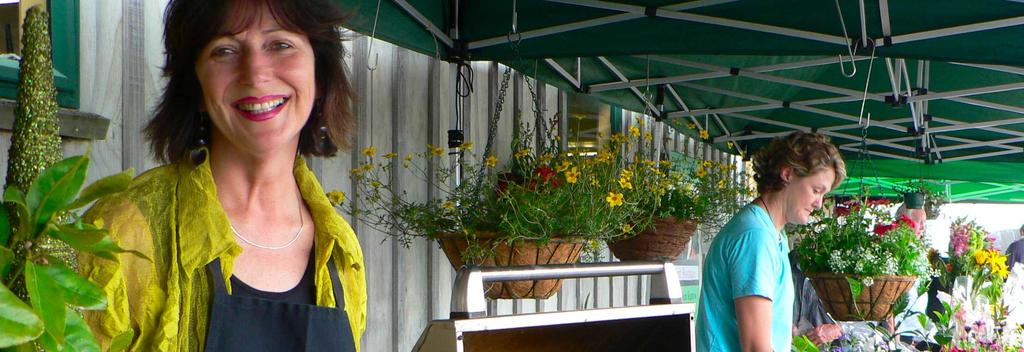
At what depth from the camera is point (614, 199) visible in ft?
9.03

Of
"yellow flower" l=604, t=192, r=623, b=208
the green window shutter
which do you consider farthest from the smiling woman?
"yellow flower" l=604, t=192, r=623, b=208

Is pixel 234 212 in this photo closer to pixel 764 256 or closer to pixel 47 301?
pixel 47 301

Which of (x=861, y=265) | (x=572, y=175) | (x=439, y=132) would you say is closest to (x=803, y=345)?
(x=572, y=175)

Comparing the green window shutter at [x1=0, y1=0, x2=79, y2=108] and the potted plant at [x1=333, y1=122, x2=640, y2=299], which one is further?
the potted plant at [x1=333, y1=122, x2=640, y2=299]

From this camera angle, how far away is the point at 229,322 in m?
1.14

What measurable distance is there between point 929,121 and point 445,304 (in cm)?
382

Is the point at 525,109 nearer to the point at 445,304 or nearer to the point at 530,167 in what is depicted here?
the point at 445,304

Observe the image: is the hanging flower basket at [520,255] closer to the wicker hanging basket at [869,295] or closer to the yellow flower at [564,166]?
the yellow flower at [564,166]

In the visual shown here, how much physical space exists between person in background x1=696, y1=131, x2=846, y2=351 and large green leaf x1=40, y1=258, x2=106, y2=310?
1.91 meters

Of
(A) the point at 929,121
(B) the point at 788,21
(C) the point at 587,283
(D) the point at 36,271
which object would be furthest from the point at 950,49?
(A) the point at 929,121

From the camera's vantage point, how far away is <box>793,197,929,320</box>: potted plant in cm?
330

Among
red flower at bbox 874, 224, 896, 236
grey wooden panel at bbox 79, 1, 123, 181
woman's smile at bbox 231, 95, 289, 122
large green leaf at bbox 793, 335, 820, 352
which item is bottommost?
large green leaf at bbox 793, 335, 820, 352

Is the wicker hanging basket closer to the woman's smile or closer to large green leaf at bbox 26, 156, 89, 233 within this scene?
the woman's smile

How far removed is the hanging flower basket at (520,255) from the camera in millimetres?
2574
